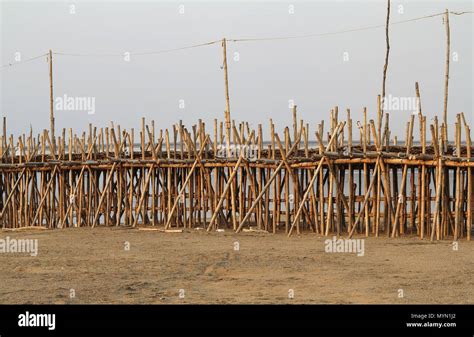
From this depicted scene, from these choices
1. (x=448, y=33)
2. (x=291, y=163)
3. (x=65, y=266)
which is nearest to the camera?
(x=65, y=266)

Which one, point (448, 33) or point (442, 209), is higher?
point (448, 33)

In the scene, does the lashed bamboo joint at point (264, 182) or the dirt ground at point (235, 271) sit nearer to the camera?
the dirt ground at point (235, 271)

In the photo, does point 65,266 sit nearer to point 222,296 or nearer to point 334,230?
point 222,296

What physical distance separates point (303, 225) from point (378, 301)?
1003 centimetres

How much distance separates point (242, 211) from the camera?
21.7 metres

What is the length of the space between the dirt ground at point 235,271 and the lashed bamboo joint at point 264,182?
1065 millimetres

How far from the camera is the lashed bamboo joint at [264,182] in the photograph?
18.7 metres

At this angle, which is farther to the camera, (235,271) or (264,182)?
(264,182)

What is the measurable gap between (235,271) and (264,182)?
771 cm

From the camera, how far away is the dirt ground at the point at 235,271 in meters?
12.3

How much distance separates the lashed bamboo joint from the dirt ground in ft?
3.49

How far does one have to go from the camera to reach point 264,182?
72.9 ft
